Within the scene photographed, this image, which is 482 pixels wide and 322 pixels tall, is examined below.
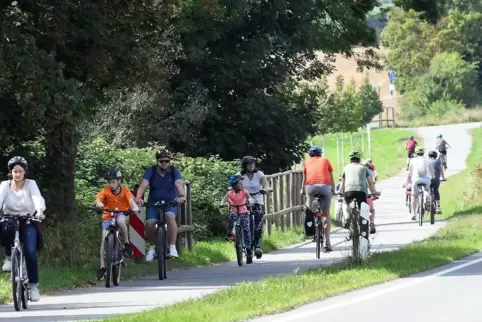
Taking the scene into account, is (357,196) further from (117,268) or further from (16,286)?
(16,286)

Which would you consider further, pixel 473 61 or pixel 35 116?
pixel 473 61

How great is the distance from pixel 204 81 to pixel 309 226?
513 inches

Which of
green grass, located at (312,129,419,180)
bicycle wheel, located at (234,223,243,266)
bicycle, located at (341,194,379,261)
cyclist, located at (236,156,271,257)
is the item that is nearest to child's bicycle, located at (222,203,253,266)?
bicycle wheel, located at (234,223,243,266)

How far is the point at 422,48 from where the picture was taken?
13500 cm

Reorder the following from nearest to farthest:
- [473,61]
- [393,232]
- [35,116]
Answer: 1. [35,116]
2. [393,232]
3. [473,61]

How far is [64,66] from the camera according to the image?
20141 millimetres

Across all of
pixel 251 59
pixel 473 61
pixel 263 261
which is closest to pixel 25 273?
pixel 263 261

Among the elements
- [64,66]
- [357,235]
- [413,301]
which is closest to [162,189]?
[64,66]

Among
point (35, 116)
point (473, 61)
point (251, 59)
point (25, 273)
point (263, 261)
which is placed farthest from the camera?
point (473, 61)

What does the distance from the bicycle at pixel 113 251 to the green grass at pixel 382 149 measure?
46799 millimetres

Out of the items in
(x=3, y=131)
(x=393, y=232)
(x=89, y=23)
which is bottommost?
(x=393, y=232)

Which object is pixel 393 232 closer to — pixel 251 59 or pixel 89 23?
pixel 251 59

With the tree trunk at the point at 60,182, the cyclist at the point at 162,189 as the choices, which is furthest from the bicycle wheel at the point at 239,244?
the tree trunk at the point at 60,182

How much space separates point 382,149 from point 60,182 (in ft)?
206
